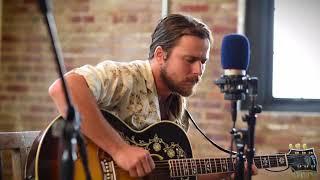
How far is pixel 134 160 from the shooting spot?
5.49ft

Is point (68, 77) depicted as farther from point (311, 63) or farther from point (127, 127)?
point (311, 63)

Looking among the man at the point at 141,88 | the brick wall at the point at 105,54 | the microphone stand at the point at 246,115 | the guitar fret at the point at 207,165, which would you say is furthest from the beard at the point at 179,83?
the brick wall at the point at 105,54

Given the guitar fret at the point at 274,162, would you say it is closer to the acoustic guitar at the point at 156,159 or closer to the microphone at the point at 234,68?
the acoustic guitar at the point at 156,159

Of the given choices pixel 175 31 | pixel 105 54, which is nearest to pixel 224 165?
pixel 175 31

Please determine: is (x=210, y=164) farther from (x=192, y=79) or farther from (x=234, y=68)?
(x=234, y=68)

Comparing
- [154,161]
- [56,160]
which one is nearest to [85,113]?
[56,160]

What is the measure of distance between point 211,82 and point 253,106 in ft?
4.01

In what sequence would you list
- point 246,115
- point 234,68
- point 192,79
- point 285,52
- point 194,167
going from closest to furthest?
point 246,115 → point 234,68 → point 194,167 → point 192,79 → point 285,52

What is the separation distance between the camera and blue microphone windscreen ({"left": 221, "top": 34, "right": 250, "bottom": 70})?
163 centimetres

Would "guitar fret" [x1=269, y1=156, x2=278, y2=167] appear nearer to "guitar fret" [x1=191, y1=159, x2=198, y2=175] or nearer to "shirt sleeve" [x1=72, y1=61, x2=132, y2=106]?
"guitar fret" [x1=191, y1=159, x2=198, y2=175]

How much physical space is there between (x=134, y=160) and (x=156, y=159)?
0.17 m

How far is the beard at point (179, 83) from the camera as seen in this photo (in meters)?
2.00

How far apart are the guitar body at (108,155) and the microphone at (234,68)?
1.25ft

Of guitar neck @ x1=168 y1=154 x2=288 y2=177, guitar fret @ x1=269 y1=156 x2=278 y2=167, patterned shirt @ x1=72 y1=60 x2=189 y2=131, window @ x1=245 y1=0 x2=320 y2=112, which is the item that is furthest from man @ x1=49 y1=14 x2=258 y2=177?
window @ x1=245 y1=0 x2=320 y2=112
